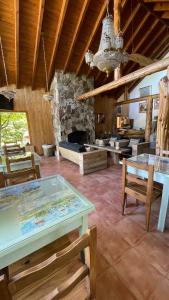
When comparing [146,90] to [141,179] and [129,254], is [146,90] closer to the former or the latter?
[141,179]

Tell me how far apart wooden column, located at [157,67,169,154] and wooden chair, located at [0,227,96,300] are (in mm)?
3008

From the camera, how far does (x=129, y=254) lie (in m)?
1.69

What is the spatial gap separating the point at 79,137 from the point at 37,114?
2214 mm

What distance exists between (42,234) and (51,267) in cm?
37

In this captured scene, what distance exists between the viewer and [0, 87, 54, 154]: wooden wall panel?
6457mm

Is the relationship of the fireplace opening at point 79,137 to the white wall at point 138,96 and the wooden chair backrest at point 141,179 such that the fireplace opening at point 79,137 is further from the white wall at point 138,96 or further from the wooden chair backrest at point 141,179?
the wooden chair backrest at point 141,179

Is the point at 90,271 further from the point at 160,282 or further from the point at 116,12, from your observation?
the point at 116,12

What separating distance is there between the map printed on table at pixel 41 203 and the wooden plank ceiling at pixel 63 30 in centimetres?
412

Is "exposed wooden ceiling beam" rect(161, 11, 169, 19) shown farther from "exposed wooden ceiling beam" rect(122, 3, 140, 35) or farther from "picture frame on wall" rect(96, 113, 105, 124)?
"picture frame on wall" rect(96, 113, 105, 124)

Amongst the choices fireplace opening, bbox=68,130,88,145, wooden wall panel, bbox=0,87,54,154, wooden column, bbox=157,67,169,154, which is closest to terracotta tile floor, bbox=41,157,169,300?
wooden column, bbox=157,67,169,154

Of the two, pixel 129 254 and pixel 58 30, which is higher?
pixel 58 30

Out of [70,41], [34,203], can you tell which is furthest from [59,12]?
[34,203]

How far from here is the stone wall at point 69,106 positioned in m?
6.38

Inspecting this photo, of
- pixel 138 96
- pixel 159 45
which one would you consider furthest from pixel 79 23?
pixel 138 96
